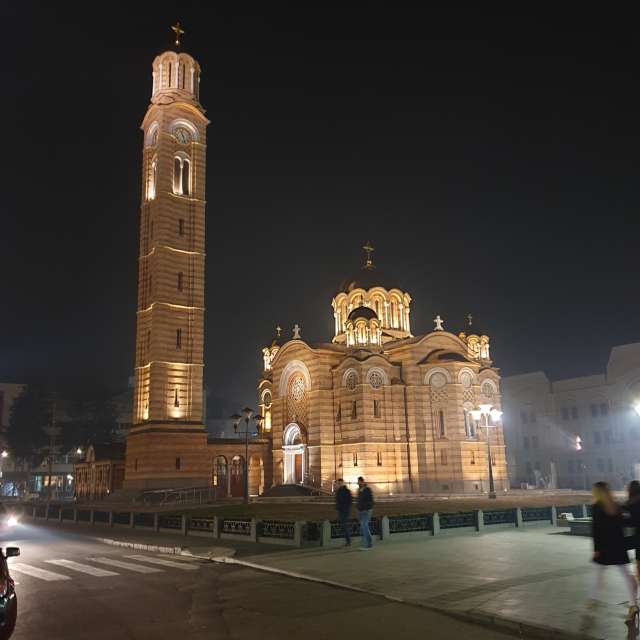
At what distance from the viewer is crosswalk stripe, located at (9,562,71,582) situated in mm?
13391

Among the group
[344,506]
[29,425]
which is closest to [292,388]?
[344,506]

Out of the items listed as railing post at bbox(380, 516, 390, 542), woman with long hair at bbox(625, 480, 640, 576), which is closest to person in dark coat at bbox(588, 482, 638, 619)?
woman with long hair at bbox(625, 480, 640, 576)

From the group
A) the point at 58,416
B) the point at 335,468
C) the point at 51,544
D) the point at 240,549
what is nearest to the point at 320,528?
the point at 240,549

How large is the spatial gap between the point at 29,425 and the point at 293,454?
31.7 meters

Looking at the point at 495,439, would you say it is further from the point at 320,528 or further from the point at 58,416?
the point at 58,416

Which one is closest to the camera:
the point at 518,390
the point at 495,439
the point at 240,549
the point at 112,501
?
the point at 240,549

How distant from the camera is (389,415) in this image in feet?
140

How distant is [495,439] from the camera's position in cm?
4622

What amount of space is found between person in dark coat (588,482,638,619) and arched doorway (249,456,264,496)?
4123 cm

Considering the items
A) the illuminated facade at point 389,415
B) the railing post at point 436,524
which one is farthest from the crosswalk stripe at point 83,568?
the illuminated facade at point 389,415

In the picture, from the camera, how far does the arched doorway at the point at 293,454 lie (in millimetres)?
45844

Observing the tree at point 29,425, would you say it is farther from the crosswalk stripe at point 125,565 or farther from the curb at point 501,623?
the curb at point 501,623

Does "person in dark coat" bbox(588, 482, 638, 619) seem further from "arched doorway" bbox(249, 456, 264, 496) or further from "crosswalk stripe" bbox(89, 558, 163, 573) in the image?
"arched doorway" bbox(249, 456, 264, 496)

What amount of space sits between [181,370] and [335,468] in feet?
40.0
